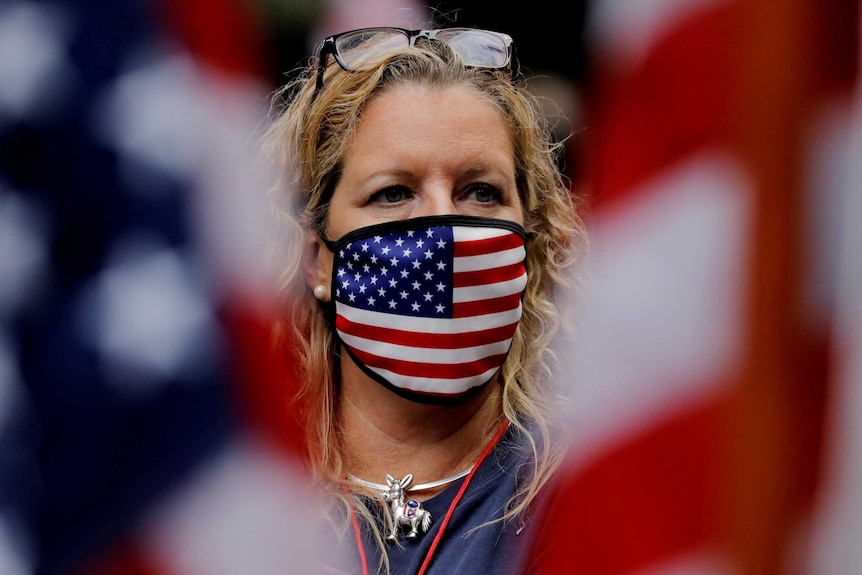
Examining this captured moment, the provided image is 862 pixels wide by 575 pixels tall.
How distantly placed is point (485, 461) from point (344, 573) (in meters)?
0.45

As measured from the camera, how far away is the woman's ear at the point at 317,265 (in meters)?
2.68

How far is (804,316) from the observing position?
2.78ft

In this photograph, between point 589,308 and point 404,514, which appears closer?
point 589,308

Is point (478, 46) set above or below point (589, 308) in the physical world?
above

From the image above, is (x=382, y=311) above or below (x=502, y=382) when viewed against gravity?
above

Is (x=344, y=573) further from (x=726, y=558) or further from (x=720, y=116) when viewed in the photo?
(x=720, y=116)

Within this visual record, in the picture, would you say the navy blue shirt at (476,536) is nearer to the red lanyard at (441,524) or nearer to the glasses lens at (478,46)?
the red lanyard at (441,524)

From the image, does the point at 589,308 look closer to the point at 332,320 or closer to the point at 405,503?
the point at 405,503

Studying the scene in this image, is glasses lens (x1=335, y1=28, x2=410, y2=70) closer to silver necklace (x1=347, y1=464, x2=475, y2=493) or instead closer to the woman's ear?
the woman's ear

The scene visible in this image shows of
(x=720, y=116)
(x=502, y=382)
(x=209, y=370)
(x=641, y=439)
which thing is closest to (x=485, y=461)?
(x=502, y=382)

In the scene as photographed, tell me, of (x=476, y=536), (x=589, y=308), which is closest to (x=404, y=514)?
(x=476, y=536)

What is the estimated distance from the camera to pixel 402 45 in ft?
8.69

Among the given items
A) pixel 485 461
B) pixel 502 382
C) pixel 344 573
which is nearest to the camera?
pixel 344 573

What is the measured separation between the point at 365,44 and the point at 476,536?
51.3 inches
